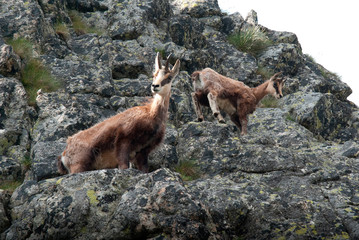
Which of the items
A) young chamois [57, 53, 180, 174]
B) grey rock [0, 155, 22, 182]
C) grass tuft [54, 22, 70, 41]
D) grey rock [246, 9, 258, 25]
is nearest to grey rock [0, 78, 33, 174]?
grey rock [0, 155, 22, 182]

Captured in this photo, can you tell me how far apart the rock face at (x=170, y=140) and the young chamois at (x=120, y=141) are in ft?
2.18

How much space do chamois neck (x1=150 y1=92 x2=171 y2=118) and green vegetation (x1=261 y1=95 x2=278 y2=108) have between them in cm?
673

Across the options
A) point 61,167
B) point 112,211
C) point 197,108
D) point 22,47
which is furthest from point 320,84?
point 112,211

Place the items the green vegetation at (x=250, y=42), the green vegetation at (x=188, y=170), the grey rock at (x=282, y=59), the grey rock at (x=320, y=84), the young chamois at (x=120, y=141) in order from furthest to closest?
the green vegetation at (x=250, y=42) < the grey rock at (x=282, y=59) < the grey rock at (x=320, y=84) < the green vegetation at (x=188, y=170) < the young chamois at (x=120, y=141)

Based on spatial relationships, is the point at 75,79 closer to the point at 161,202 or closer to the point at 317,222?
the point at 161,202

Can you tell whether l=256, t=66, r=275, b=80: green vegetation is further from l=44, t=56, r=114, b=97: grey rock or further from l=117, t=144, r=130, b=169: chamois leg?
l=117, t=144, r=130, b=169: chamois leg

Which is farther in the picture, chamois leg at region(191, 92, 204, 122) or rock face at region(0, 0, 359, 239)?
chamois leg at region(191, 92, 204, 122)

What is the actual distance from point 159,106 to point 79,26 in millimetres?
7596

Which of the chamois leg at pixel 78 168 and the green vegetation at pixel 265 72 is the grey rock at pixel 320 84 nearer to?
the green vegetation at pixel 265 72

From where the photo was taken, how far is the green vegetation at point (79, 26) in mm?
14125

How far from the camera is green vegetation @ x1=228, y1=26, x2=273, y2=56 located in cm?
1669

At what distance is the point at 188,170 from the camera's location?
904 cm

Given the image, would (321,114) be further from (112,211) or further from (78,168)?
(112,211)

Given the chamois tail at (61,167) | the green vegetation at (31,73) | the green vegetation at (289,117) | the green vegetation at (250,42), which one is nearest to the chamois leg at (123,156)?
the chamois tail at (61,167)
